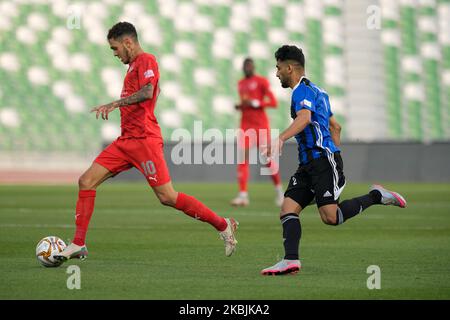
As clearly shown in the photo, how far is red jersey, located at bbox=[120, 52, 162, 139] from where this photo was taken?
8.67 metres

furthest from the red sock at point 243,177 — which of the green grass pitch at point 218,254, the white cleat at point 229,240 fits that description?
the white cleat at point 229,240

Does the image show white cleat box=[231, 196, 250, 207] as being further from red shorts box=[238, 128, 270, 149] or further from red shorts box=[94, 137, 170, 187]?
red shorts box=[94, 137, 170, 187]

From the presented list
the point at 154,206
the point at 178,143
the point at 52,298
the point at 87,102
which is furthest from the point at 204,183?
the point at 52,298

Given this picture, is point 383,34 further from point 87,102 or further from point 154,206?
point 154,206

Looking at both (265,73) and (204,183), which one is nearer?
(204,183)

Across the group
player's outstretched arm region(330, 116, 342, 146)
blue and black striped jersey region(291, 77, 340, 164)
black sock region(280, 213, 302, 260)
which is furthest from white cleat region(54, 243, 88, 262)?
player's outstretched arm region(330, 116, 342, 146)

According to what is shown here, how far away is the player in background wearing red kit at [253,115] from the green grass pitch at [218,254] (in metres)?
0.57

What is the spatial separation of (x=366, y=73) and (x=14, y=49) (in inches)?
512

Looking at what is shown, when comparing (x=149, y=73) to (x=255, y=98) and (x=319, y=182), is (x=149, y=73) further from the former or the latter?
(x=255, y=98)

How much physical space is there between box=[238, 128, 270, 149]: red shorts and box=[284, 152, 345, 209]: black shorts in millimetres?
8599

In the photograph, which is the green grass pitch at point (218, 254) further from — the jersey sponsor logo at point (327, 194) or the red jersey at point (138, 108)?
the red jersey at point (138, 108)

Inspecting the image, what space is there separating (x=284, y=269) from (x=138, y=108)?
2065mm

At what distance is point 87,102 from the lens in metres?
35.8

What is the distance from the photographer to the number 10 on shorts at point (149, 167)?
8734mm
